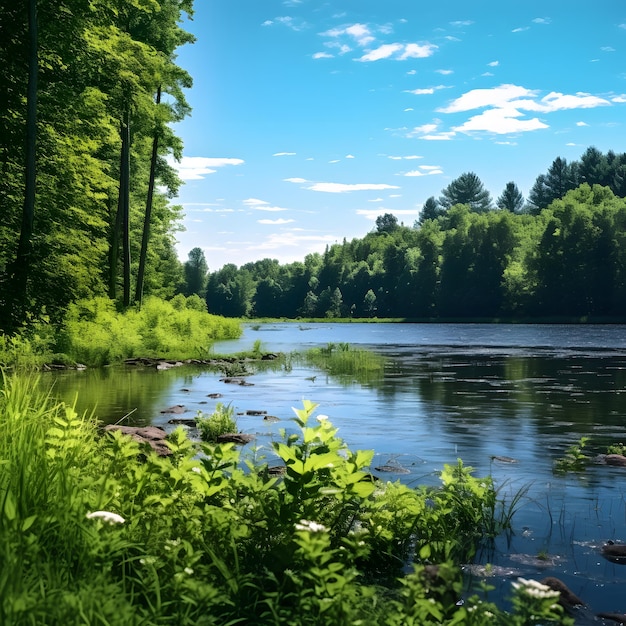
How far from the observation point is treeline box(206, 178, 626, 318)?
94.0 m

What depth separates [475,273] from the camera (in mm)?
116062

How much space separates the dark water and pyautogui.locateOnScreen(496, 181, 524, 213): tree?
149532mm

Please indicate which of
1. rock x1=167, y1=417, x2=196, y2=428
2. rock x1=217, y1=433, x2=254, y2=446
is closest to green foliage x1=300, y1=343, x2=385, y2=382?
rock x1=167, y1=417, x2=196, y2=428

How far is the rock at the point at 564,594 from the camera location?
5.56 metres

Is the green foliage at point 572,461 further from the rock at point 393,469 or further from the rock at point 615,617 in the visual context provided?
the rock at point 615,617

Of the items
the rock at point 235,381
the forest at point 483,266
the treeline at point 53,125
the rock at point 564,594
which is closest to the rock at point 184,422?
the treeline at point 53,125

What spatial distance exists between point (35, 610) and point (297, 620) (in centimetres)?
136

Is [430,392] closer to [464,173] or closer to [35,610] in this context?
[35,610]

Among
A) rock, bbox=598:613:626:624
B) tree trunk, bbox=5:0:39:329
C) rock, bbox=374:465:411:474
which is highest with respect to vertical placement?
tree trunk, bbox=5:0:39:329

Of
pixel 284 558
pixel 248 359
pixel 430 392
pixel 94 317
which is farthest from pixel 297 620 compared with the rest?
pixel 248 359

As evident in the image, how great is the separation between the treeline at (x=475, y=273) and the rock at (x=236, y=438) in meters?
87.8

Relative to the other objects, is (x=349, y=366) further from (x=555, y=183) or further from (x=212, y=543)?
(x=555, y=183)

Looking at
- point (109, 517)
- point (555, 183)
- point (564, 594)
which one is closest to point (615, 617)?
point (564, 594)

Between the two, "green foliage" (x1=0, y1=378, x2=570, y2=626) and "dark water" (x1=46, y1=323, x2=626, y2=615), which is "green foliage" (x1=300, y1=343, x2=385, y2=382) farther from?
"green foliage" (x1=0, y1=378, x2=570, y2=626)
